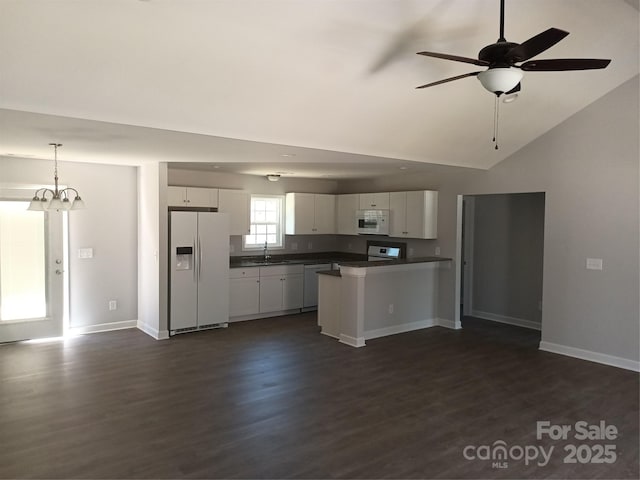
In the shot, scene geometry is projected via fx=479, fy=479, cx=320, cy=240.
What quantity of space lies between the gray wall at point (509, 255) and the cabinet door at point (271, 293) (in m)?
3.13

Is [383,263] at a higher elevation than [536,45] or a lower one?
lower

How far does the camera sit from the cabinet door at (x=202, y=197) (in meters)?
6.76

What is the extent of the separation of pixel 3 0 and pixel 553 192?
5.49m

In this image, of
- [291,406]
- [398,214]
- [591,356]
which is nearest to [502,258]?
[398,214]

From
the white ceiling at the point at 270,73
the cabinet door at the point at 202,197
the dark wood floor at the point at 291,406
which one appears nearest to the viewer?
the white ceiling at the point at 270,73

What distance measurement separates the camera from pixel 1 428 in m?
3.54

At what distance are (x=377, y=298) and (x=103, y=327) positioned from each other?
368cm

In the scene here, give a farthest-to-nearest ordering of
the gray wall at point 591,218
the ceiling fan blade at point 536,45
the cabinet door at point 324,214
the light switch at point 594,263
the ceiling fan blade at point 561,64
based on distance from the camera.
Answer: the cabinet door at point 324,214 < the light switch at point 594,263 < the gray wall at point 591,218 < the ceiling fan blade at point 561,64 < the ceiling fan blade at point 536,45

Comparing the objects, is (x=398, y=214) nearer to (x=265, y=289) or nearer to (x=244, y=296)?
(x=265, y=289)

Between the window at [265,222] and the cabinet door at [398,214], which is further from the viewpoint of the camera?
the window at [265,222]

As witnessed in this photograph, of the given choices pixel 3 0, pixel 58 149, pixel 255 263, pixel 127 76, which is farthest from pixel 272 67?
pixel 255 263

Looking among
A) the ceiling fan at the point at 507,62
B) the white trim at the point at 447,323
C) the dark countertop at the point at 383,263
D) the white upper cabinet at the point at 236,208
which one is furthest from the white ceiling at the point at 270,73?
the white trim at the point at 447,323

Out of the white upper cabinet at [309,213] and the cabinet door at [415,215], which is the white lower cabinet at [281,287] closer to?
the white upper cabinet at [309,213]

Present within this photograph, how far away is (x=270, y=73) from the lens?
3.50m
